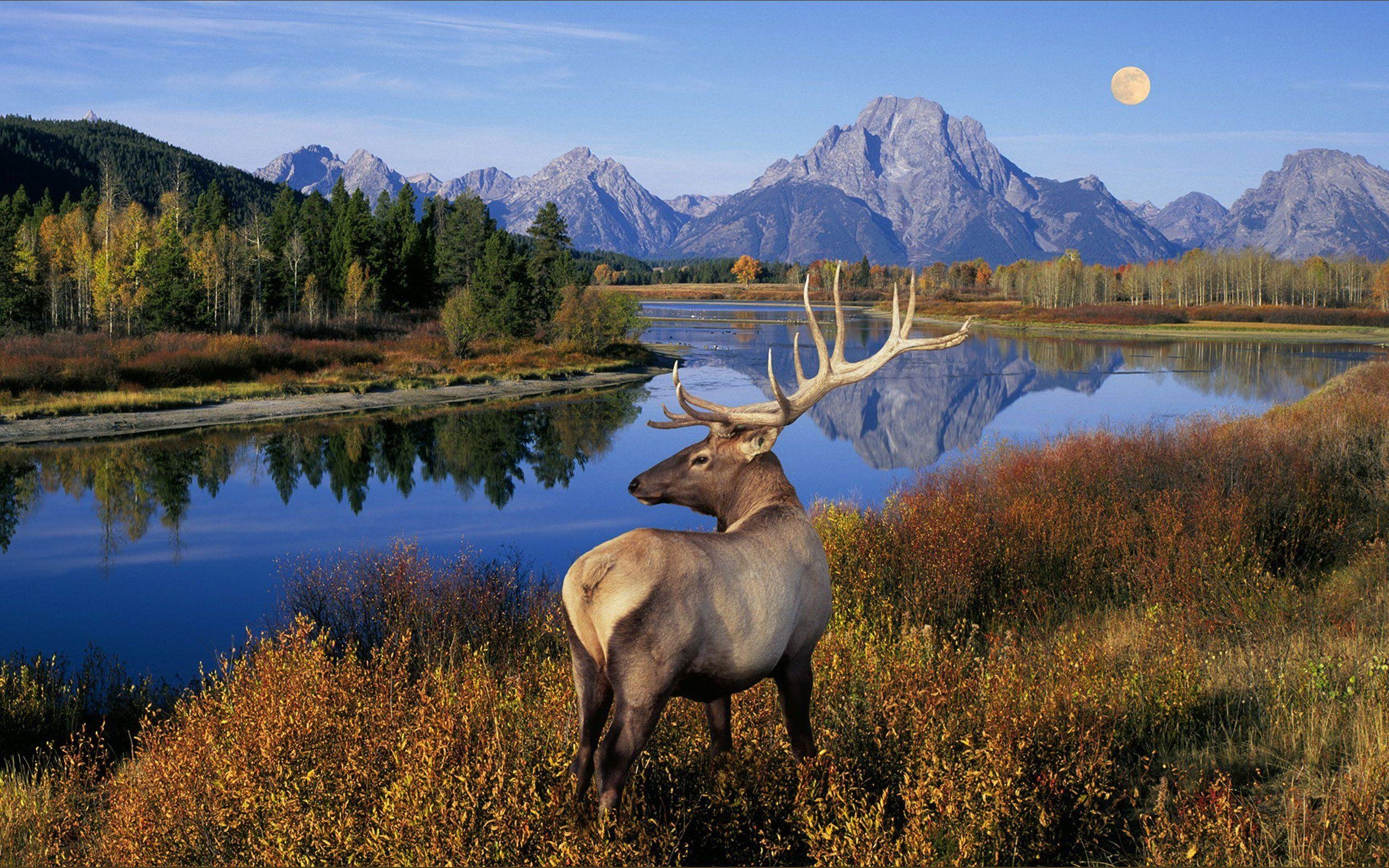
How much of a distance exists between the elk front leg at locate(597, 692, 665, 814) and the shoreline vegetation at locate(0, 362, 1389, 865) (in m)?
0.24

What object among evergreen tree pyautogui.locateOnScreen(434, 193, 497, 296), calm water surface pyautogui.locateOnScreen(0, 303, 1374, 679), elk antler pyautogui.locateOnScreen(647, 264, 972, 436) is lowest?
calm water surface pyautogui.locateOnScreen(0, 303, 1374, 679)

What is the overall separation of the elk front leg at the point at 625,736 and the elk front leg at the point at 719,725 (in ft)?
3.20

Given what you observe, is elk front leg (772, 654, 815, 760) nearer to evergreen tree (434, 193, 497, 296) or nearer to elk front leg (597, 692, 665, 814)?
elk front leg (597, 692, 665, 814)

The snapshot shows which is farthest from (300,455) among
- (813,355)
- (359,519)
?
(813,355)

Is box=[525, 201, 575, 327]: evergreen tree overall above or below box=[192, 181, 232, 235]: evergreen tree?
below

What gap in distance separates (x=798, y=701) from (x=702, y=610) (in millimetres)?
956

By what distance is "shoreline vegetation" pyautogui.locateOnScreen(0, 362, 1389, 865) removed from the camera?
4480 mm

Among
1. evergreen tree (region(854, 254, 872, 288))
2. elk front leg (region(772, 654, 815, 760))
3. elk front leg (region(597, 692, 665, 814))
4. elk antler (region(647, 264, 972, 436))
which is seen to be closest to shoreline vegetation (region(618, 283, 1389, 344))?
evergreen tree (region(854, 254, 872, 288))

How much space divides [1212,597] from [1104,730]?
17.8 ft

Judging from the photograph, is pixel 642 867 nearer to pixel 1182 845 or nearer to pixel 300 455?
pixel 1182 845

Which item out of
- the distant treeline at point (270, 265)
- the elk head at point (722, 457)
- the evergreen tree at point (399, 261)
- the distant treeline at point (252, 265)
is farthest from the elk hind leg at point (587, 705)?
the evergreen tree at point (399, 261)

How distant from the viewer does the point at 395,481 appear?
2711 centimetres

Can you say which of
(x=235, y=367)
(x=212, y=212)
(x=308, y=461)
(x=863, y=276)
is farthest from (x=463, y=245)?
(x=863, y=276)

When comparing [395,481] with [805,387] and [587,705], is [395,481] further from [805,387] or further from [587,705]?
[587,705]
